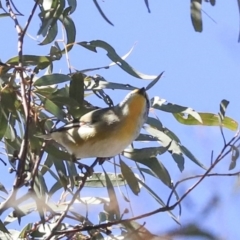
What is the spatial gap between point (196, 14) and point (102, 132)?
1.21 feet

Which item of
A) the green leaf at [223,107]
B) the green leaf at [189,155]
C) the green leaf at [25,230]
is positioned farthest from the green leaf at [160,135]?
the green leaf at [25,230]

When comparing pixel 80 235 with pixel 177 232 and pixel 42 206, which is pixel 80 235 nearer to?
pixel 42 206

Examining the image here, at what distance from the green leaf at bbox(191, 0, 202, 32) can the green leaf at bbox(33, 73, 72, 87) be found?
0.34 metres

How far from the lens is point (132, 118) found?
1831 millimetres

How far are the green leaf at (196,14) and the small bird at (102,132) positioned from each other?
0.98 feet

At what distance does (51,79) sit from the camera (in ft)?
5.90

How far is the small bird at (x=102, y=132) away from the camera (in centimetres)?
174

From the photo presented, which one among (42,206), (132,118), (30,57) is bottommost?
(42,206)

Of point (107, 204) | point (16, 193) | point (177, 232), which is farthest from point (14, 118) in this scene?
point (177, 232)

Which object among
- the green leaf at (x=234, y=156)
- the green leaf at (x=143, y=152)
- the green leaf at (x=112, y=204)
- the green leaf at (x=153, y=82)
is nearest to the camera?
the green leaf at (x=234, y=156)

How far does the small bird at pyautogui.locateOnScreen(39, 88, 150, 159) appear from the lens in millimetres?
1742

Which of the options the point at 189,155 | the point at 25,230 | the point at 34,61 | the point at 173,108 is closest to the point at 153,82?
the point at 173,108

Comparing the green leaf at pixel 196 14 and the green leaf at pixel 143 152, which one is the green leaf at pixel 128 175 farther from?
the green leaf at pixel 196 14

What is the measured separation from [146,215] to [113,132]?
738 mm
